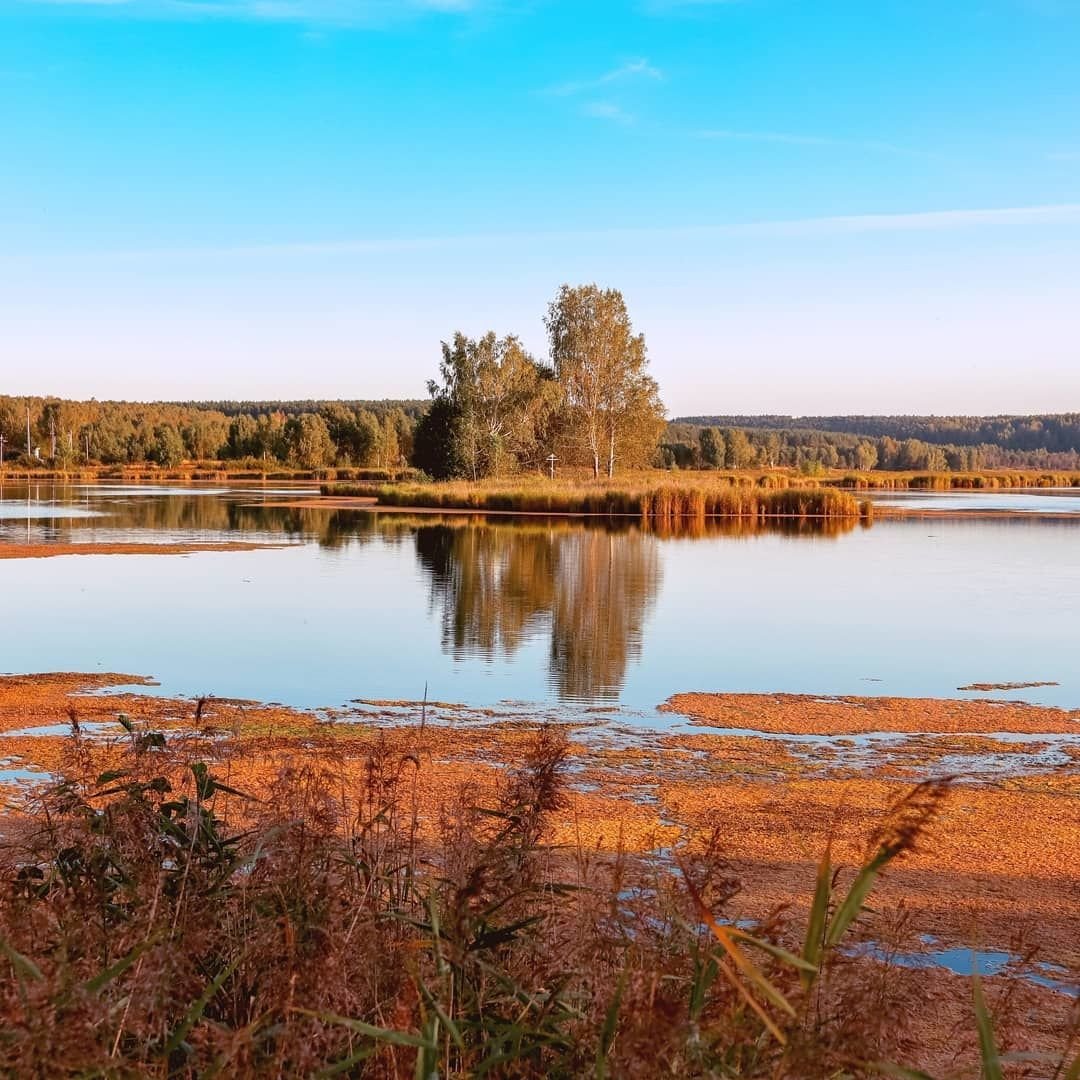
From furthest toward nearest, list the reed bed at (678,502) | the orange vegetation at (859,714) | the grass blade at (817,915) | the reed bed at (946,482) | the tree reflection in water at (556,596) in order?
the reed bed at (946,482), the reed bed at (678,502), the tree reflection in water at (556,596), the orange vegetation at (859,714), the grass blade at (817,915)

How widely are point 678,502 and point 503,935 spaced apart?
129 feet

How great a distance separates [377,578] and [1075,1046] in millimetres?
18852

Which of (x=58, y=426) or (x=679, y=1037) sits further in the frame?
(x=58, y=426)

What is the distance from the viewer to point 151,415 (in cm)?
16525

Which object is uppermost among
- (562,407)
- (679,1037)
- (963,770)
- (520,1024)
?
(562,407)

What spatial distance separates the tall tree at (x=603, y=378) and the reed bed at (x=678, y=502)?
1093cm

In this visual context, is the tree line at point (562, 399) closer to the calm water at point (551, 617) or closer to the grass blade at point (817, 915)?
the calm water at point (551, 617)

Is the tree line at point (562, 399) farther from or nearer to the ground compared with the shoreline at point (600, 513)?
farther from the ground

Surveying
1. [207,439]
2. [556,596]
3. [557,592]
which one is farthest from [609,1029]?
[207,439]

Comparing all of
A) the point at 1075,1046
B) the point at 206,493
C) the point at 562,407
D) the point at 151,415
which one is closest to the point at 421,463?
the point at 562,407

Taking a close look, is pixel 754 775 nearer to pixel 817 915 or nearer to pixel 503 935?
pixel 503 935

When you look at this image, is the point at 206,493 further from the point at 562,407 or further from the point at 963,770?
the point at 963,770

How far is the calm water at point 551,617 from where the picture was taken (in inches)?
495

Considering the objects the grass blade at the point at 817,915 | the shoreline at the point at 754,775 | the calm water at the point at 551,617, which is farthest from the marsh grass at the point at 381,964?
the calm water at the point at 551,617
